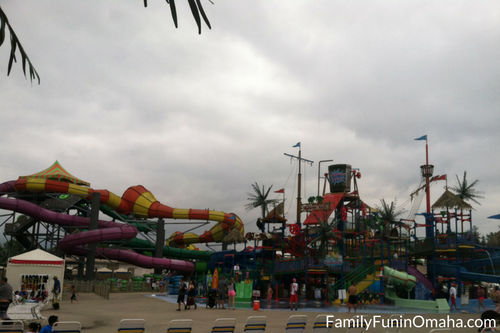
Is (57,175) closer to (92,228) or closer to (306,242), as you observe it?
(92,228)

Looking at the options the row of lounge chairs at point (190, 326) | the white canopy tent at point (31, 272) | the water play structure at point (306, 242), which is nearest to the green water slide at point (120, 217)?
the water play structure at point (306, 242)

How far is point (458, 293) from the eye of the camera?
3116cm

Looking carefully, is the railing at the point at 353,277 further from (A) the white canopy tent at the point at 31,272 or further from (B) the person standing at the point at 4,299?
(B) the person standing at the point at 4,299

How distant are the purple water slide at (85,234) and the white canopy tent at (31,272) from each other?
12.3 meters

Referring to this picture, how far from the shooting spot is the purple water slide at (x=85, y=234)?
1428 inches

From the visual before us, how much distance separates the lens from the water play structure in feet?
101

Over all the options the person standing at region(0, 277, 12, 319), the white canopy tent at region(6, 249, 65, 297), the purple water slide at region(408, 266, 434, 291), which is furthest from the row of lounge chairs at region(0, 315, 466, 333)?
the purple water slide at region(408, 266, 434, 291)

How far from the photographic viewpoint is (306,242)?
1153 inches

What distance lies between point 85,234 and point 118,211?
1045 cm

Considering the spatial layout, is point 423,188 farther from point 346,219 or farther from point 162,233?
point 162,233

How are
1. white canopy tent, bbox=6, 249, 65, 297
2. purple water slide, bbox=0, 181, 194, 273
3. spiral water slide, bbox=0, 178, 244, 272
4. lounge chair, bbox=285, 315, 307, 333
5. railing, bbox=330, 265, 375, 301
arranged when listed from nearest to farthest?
lounge chair, bbox=285, 315, 307, 333, white canopy tent, bbox=6, 249, 65, 297, railing, bbox=330, 265, 375, 301, purple water slide, bbox=0, 181, 194, 273, spiral water slide, bbox=0, 178, 244, 272

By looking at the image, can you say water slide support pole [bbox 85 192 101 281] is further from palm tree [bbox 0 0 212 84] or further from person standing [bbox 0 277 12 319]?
palm tree [bbox 0 0 212 84]

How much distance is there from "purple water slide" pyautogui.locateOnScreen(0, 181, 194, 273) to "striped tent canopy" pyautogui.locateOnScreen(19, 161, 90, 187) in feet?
10.6

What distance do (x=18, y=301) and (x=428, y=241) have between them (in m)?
29.4
